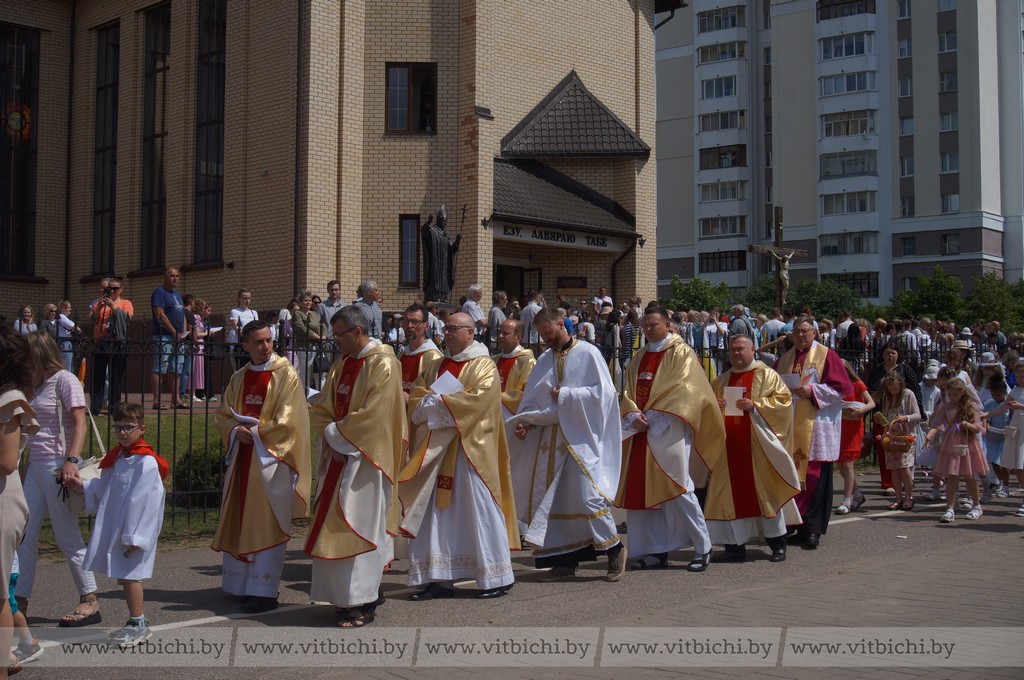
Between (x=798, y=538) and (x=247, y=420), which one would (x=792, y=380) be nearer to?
(x=798, y=538)

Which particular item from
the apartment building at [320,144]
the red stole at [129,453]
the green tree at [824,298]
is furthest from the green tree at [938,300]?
the red stole at [129,453]

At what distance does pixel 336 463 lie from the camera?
714 cm

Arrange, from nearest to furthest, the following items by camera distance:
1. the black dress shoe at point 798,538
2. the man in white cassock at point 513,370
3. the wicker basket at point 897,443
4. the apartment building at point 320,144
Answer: the man in white cassock at point 513,370 → the black dress shoe at point 798,538 → the wicker basket at point 897,443 → the apartment building at point 320,144

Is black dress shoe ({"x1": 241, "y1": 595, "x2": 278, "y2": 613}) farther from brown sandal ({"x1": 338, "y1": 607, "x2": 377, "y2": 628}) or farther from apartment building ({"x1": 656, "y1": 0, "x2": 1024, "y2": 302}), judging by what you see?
apartment building ({"x1": 656, "y1": 0, "x2": 1024, "y2": 302})

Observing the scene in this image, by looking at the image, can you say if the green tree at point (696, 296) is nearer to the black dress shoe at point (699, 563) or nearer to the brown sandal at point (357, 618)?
the black dress shoe at point (699, 563)

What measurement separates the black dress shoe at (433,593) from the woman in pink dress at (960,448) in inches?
248

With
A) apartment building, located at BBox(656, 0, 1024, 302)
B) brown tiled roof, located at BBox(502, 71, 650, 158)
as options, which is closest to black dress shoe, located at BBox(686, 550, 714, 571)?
brown tiled roof, located at BBox(502, 71, 650, 158)

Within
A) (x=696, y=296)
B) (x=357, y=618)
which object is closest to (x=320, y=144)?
(x=357, y=618)

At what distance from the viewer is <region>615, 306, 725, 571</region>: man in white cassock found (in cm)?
885

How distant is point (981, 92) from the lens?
196ft

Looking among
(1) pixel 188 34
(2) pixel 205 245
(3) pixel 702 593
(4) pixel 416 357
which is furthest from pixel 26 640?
(1) pixel 188 34

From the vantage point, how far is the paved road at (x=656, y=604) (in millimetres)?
5797

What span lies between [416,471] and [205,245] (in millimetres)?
17526

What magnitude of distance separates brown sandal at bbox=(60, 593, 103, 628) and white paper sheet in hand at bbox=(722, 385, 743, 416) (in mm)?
5458
